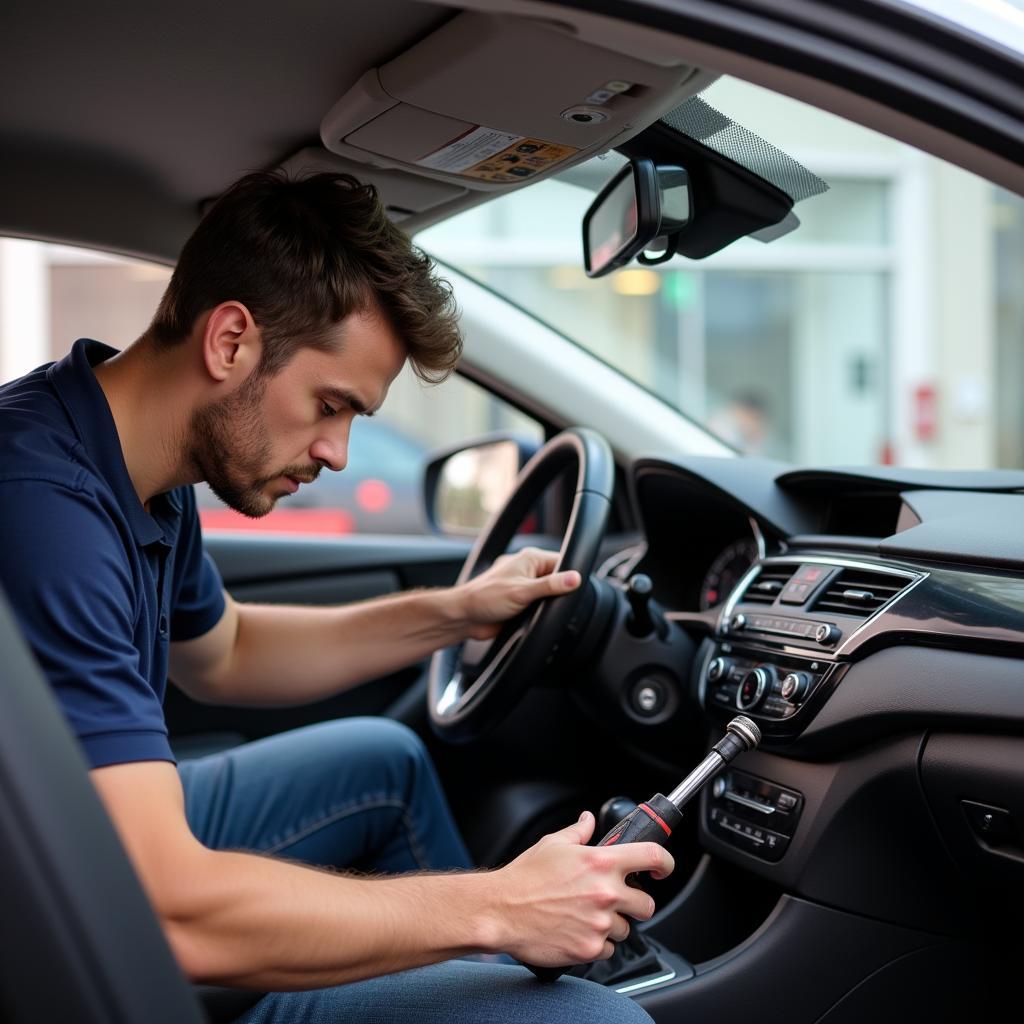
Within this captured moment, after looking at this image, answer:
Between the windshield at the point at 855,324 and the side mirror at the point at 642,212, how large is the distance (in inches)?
285

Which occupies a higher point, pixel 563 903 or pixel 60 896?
pixel 60 896

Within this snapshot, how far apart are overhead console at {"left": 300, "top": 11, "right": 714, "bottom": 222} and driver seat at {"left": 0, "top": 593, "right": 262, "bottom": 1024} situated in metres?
0.62

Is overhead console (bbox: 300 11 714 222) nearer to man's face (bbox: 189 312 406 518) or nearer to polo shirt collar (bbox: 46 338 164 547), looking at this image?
man's face (bbox: 189 312 406 518)

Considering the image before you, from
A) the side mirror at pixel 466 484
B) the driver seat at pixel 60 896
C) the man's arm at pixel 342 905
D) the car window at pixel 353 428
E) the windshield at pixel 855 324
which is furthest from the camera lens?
the windshield at pixel 855 324

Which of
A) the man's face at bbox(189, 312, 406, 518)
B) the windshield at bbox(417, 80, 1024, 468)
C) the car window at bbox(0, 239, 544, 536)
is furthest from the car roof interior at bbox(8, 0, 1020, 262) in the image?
the windshield at bbox(417, 80, 1024, 468)

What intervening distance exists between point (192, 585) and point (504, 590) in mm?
430

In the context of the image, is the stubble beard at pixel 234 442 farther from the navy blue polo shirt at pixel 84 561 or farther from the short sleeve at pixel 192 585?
the short sleeve at pixel 192 585

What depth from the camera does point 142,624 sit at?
1.18 metres

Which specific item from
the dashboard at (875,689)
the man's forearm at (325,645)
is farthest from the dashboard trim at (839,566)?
the man's forearm at (325,645)

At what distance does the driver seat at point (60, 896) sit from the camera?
0.70m

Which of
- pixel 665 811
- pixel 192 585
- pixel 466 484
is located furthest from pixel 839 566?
pixel 466 484

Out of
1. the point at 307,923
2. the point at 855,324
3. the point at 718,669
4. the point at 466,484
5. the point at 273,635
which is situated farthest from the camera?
the point at 855,324

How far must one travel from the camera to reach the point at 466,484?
8.84ft

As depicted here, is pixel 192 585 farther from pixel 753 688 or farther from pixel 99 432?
pixel 753 688
